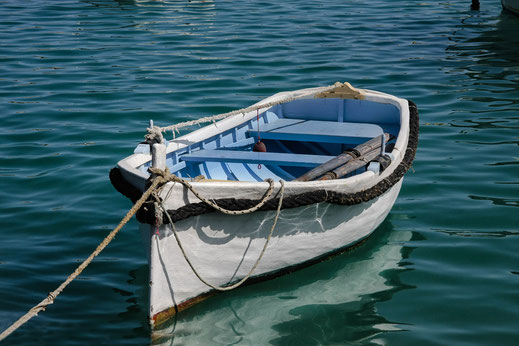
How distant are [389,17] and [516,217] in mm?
11603

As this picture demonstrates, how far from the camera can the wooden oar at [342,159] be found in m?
6.23

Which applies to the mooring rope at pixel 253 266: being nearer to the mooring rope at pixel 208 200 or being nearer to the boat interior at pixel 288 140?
the mooring rope at pixel 208 200

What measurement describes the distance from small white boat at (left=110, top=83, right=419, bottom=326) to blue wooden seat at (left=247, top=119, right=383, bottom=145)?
0.04ft

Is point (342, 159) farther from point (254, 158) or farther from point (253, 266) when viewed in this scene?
point (253, 266)

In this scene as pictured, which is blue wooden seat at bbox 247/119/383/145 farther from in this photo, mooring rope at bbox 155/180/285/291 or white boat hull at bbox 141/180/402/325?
mooring rope at bbox 155/180/285/291

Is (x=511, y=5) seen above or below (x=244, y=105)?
above

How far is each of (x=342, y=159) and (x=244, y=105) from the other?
15.1 ft

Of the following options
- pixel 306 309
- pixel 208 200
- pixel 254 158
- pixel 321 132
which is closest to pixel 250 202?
pixel 208 200

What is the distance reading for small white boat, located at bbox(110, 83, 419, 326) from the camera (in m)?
5.11

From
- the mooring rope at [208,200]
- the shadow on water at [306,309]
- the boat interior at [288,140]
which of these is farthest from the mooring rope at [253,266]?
the boat interior at [288,140]

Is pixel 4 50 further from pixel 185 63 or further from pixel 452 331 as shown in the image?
pixel 452 331

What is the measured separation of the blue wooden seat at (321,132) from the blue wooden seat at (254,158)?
98cm

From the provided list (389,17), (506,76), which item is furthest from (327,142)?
(389,17)

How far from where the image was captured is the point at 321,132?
7.86 m
